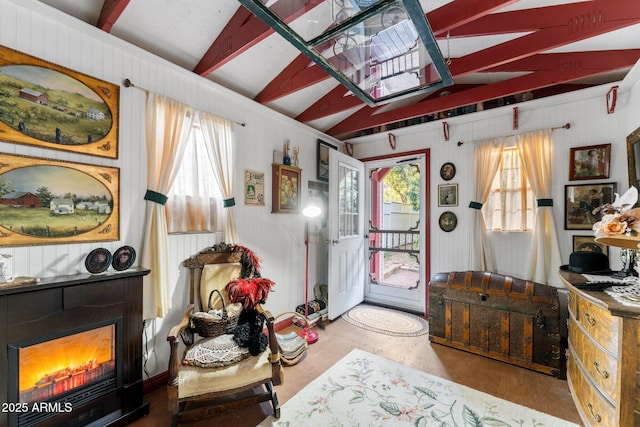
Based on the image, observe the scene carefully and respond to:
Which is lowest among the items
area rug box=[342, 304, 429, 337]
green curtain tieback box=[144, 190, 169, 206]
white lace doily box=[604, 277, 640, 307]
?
A: area rug box=[342, 304, 429, 337]

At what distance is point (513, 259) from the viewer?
10.0ft

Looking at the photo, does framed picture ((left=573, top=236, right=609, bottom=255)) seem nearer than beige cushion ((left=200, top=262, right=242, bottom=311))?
No

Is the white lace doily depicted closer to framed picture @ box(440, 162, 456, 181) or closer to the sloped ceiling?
the sloped ceiling

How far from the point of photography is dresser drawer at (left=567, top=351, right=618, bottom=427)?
144 centimetres

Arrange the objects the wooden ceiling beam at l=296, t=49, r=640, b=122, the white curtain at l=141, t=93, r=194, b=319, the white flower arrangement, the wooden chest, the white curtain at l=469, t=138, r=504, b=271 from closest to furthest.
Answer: the white flower arrangement, the white curtain at l=141, t=93, r=194, b=319, the wooden ceiling beam at l=296, t=49, r=640, b=122, the wooden chest, the white curtain at l=469, t=138, r=504, b=271

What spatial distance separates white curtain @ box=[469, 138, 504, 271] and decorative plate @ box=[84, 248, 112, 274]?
3.63m

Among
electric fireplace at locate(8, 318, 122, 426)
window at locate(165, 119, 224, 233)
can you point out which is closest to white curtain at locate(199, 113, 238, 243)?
window at locate(165, 119, 224, 233)

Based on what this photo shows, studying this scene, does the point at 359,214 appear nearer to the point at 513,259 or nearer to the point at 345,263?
the point at 345,263

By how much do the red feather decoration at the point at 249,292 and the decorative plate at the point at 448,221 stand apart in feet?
8.48

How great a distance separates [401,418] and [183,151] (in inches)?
105

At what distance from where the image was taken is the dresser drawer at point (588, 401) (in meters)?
1.44

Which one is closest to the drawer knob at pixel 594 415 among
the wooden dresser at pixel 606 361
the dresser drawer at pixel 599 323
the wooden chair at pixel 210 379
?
the wooden dresser at pixel 606 361

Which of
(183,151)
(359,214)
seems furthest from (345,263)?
(183,151)

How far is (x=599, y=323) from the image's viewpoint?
61.2 inches
